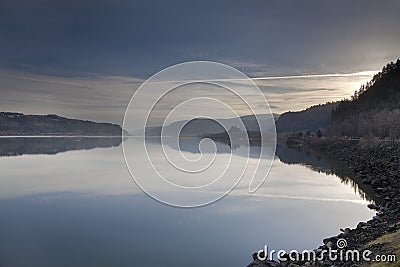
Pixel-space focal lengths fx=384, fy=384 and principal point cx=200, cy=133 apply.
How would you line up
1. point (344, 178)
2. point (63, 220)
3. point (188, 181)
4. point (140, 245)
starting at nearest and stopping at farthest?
point (140, 245) < point (63, 220) < point (188, 181) < point (344, 178)

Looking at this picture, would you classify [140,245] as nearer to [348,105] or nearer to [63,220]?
[63,220]

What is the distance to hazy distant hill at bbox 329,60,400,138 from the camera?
238 feet

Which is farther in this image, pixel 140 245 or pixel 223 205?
pixel 223 205

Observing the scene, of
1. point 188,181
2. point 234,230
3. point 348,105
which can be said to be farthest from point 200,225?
point 348,105

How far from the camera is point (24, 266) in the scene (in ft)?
35.2

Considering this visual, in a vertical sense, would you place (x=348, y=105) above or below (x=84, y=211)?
above

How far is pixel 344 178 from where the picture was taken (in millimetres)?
31625

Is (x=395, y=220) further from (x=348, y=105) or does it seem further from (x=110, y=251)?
(x=348, y=105)

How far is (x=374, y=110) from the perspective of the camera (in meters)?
96.0

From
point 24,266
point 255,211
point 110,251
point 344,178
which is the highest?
point 344,178

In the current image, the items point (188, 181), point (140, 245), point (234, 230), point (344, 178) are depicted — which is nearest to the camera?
point (140, 245)

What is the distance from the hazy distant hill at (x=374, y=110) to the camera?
238 feet

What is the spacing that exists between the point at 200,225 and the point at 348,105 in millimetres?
127941

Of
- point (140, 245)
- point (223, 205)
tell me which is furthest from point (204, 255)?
point (223, 205)
